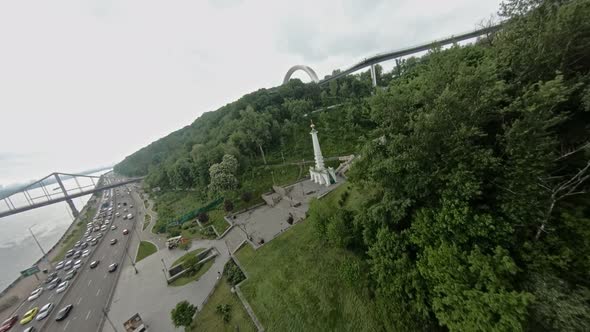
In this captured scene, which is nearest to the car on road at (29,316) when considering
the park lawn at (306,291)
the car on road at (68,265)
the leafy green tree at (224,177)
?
the car on road at (68,265)

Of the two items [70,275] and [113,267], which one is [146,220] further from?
[113,267]

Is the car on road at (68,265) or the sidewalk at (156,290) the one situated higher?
the car on road at (68,265)

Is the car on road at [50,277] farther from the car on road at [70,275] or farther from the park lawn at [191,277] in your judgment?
the park lawn at [191,277]

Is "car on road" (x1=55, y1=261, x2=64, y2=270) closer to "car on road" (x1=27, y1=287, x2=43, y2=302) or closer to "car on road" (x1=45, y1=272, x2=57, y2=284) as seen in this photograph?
"car on road" (x1=45, y1=272, x2=57, y2=284)

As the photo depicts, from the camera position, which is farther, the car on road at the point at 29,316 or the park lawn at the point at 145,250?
the park lawn at the point at 145,250

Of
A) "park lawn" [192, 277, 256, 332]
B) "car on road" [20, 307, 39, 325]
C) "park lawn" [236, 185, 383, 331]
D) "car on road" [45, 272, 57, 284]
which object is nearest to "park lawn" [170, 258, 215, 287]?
"park lawn" [192, 277, 256, 332]

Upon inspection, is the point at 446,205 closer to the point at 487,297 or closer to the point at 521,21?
the point at 487,297
